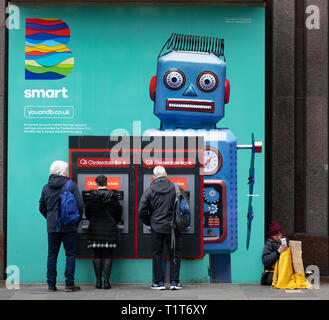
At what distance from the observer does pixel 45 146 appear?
911 centimetres

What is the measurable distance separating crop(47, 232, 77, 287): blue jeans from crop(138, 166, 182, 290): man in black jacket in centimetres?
108

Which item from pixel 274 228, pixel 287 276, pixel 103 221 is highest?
pixel 103 221

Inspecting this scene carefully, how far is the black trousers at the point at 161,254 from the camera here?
8.46 m

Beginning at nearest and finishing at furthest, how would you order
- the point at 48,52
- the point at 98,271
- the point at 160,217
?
the point at 160,217, the point at 98,271, the point at 48,52

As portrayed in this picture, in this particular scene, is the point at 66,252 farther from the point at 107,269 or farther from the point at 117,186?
the point at 117,186

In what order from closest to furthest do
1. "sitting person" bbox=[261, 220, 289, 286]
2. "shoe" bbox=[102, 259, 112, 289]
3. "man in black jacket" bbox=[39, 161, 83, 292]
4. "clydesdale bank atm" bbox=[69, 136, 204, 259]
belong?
"man in black jacket" bbox=[39, 161, 83, 292] → "shoe" bbox=[102, 259, 112, 289] → "sitting person" bbox=[261, 220, 289, 286] → "clydesdale bank atm" bbox=[69, 136, 204, 259]

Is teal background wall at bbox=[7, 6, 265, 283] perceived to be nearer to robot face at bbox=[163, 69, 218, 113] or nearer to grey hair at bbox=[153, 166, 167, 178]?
robot face at bbox=[163, 69, 218, 113]

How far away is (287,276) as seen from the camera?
8.67 meters

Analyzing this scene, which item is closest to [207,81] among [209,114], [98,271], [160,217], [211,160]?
[209,114]

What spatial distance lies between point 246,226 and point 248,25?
316cm

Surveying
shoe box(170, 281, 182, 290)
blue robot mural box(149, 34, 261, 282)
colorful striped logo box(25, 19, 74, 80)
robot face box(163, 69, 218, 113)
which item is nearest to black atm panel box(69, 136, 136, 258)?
shoe box(170, 281, 182, 290)

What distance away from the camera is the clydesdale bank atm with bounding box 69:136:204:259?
29.1 ft

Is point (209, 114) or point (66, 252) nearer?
point (66, 252)

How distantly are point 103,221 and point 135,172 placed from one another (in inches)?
37.7
